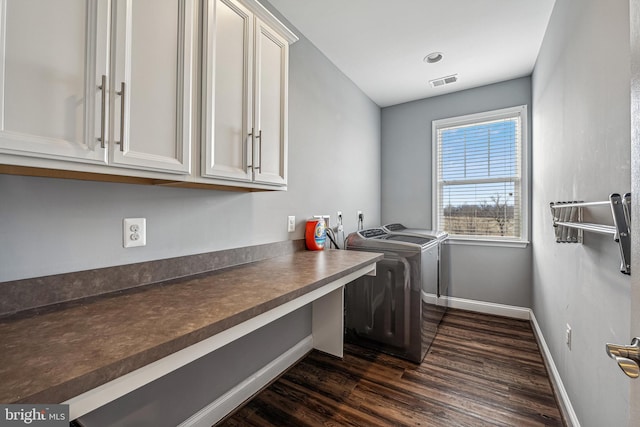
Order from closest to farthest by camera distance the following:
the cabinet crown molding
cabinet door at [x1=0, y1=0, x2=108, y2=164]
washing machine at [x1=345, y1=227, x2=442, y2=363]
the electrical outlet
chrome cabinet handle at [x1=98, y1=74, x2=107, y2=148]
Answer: cabinet door at [x1=0, y1=0, x2=108, y2=164]
chrome cabinet handle at [x1=98, y1=74, x2=107, y2=148]
the electrical outlet
the cabinet crown molding
washing machine at [x1=345, y1=227, x2=442, y2=363]

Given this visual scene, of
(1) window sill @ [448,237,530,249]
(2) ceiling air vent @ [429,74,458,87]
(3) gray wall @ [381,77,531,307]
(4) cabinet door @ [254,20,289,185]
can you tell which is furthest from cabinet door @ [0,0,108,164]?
(1) window sill @ [448,237,530,249]

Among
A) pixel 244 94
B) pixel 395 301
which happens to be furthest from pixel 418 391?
pixel 244 94

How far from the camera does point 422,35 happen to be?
2227mm

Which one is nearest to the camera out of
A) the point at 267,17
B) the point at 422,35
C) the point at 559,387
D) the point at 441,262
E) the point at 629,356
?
the point at 629,356

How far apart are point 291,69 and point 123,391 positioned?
84.6 inches

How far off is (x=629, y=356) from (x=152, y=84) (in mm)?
1496

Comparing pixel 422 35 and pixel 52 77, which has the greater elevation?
pixel 422 35

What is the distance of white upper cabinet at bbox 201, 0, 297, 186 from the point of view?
1240 mm

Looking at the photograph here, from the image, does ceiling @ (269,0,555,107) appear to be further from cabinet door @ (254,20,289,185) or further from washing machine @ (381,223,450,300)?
washing machine @ (381,223,450,300)

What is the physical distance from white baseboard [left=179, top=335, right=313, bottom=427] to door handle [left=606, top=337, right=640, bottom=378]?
1.69 m

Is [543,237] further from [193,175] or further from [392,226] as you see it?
[193,175]

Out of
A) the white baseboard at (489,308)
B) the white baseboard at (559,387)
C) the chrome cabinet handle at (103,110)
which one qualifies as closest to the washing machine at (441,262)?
the white baseboard at (489,308)

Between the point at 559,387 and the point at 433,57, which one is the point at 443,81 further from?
the point at 559,387

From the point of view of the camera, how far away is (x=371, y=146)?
3494 millimetres
